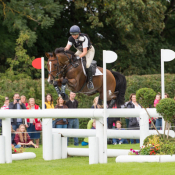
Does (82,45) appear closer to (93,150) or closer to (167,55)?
(167,55)

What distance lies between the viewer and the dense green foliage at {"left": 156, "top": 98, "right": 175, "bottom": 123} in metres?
6.90

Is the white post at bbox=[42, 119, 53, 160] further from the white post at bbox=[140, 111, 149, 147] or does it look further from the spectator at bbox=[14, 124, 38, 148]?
the spectator at bbox=[14, 124, 38, 148]

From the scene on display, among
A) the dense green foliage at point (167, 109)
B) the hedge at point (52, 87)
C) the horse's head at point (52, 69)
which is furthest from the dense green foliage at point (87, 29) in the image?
the dense green foliage at point (167, 109)

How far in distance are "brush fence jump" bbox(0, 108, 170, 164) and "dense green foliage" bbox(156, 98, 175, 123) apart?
0.39 metres

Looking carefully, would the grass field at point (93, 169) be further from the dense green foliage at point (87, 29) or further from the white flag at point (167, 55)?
the dense green foliage at point (87, 29)

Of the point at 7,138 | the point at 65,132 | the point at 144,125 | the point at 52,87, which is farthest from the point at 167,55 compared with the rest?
the point at 52,87

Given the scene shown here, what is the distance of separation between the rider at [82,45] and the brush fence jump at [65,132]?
3.47 ft

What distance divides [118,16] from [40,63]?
31.4 ft

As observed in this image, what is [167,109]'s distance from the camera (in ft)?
22.7

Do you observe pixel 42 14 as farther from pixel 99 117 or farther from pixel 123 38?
pixel 99 117

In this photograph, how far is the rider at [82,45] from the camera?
7930 mm

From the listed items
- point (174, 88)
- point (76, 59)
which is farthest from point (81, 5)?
point (76, 59)

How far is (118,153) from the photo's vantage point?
848 centimetres

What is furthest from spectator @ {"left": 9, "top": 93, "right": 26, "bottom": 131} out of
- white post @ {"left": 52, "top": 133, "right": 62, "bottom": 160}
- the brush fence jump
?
white post @ {"left": 52, "top": 133, "right": 62, "bottom": 160}
